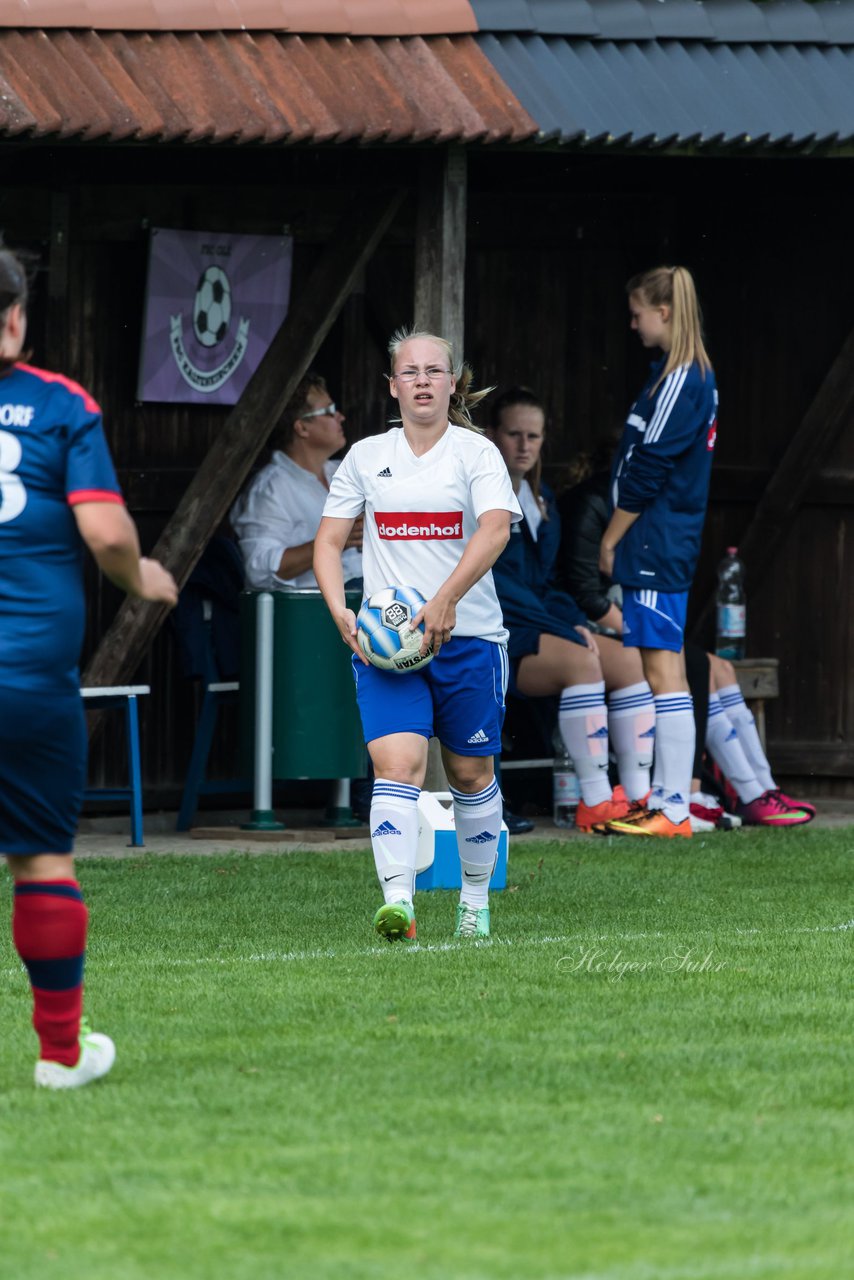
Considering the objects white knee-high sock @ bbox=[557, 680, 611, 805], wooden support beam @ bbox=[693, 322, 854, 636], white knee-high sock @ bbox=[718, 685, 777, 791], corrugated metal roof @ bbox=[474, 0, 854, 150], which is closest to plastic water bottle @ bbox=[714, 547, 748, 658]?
wooden support beam @ bbox=[693, 322, 854, 636]

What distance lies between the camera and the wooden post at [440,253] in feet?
33.1

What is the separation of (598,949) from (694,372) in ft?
12.2

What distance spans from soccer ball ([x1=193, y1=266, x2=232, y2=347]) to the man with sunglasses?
0.69m

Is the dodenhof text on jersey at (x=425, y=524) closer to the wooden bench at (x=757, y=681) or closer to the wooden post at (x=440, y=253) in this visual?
the wooden post at (x=440, y=253)

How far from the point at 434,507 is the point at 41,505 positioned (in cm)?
254

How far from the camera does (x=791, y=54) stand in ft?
34.4

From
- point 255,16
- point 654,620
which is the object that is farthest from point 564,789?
point 255,16

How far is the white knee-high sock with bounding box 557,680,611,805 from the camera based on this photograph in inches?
417

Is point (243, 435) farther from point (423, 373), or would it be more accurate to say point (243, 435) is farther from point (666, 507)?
point (423, 373)

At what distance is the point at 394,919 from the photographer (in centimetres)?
693

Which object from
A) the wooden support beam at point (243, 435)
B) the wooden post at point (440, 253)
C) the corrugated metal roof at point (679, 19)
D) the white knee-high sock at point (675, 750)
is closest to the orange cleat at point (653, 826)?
the white knee-high sock at point (675, 750)

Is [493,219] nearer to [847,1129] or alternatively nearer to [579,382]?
[579,382]

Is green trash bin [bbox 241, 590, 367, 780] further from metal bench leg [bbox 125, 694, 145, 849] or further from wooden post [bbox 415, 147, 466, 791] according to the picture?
metal bench leg [bbox 125, 694, 145, 849]

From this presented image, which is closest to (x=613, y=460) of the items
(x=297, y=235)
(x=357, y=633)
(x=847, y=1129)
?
(x=297, y=235)
